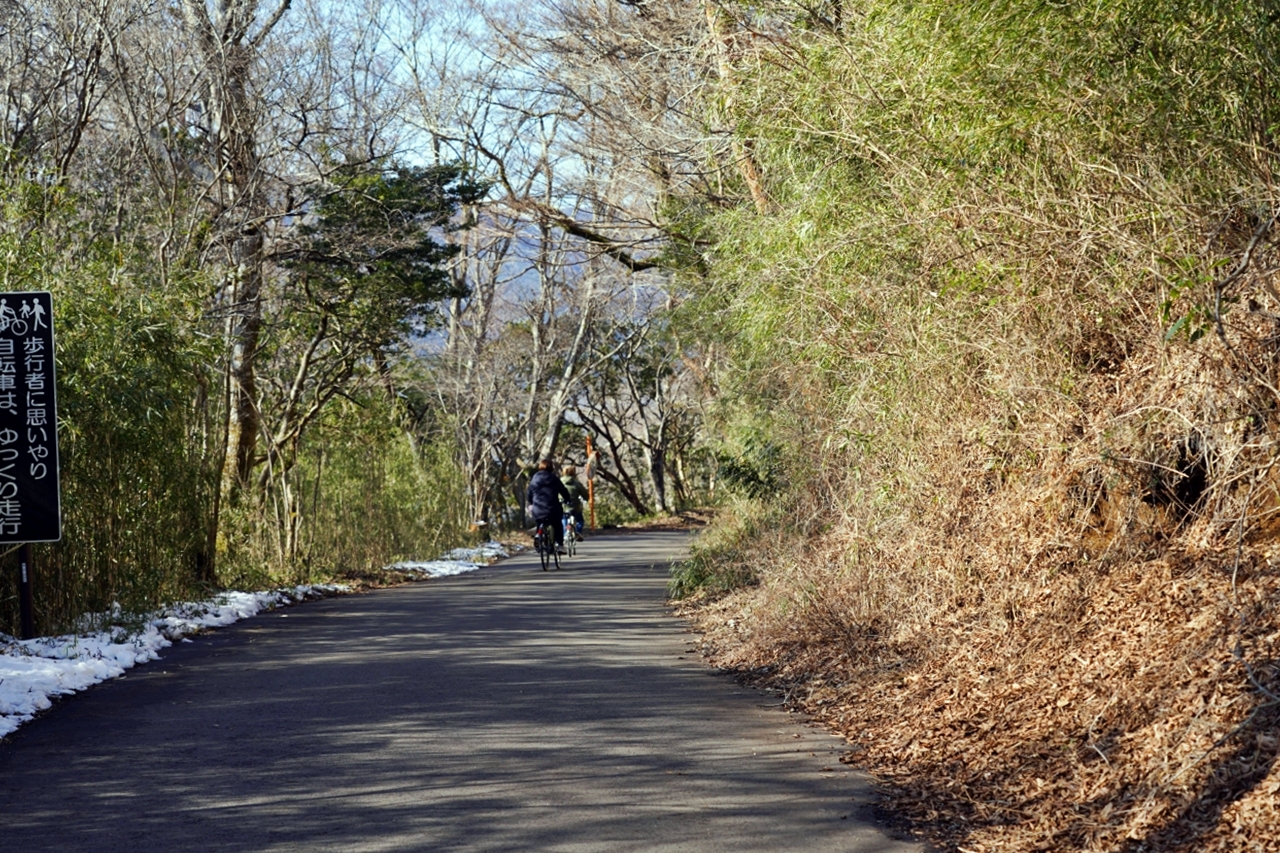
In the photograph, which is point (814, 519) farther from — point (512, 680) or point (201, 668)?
point (201, 668)

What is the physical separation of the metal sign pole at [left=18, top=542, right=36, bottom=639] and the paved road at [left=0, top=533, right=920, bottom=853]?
1098mm

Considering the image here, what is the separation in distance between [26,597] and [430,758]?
5.59 m

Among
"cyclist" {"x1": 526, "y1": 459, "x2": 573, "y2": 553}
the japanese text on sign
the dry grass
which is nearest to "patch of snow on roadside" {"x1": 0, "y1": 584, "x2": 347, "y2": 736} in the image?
the japanese text on sign

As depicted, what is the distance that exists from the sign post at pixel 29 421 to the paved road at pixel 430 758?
4.92 ft

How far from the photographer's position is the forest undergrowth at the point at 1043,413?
5.49 m

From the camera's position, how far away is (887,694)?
307 inches

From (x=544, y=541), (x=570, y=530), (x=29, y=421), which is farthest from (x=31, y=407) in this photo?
(x=570, y=530)

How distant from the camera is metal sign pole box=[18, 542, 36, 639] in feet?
34.9

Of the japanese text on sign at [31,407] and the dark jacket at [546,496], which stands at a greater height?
the japanese text on sign at [31,407]

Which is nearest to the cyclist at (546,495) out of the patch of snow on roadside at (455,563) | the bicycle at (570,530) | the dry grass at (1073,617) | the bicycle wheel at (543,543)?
the bicycle wheel at (543,543)

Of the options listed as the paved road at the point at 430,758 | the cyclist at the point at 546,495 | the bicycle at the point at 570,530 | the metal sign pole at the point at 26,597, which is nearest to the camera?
the paved road at the point at 430,758

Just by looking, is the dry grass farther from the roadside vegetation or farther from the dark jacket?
the dark jacket

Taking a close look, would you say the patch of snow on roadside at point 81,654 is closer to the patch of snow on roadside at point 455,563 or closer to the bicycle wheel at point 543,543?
the patch of snow on roadside at point 455,563

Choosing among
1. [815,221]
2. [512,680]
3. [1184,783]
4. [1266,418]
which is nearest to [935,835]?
[1184,783]
